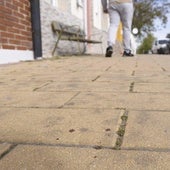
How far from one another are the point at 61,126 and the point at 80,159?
0.41 meters

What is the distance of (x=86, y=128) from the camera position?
5.13 feet

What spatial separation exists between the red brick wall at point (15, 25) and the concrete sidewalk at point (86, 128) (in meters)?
3.16

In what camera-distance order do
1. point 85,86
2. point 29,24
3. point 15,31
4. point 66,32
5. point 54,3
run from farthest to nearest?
point 66,32, point 54,3, point 29,24, point 15,31, point 85,86

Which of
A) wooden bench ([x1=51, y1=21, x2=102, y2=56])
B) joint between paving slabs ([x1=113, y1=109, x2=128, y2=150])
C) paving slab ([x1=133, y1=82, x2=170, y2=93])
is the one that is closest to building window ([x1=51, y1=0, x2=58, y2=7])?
wooden bench ([x1=51, y1=21, x2=102, y2=56])

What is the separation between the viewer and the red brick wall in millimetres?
5594

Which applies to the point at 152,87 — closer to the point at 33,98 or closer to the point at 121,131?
the point at 33,98

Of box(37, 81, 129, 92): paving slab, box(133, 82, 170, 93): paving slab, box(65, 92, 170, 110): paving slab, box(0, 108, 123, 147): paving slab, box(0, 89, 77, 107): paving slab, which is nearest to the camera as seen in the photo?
box(0, 108, 123, 147): paving slab

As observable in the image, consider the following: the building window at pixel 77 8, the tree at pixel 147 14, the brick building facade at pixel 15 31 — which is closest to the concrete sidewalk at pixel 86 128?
the brick building facade at pixel 15 31

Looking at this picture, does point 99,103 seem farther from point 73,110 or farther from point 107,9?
point 107,9

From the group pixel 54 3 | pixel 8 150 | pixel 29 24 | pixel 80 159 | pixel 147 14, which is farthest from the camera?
pixel 147 14

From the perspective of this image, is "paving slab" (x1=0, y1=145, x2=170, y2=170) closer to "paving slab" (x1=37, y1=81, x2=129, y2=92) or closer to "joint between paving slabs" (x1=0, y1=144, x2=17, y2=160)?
"joint between paving slabs" (x1=0, y1=144, x2=17, y2=160)

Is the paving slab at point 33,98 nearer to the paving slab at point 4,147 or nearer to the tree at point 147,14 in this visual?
the paving slab at point 4,147

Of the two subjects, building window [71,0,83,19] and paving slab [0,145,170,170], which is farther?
building window [71,0,83,19]

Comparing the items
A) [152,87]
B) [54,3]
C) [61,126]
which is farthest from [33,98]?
[54,3]
